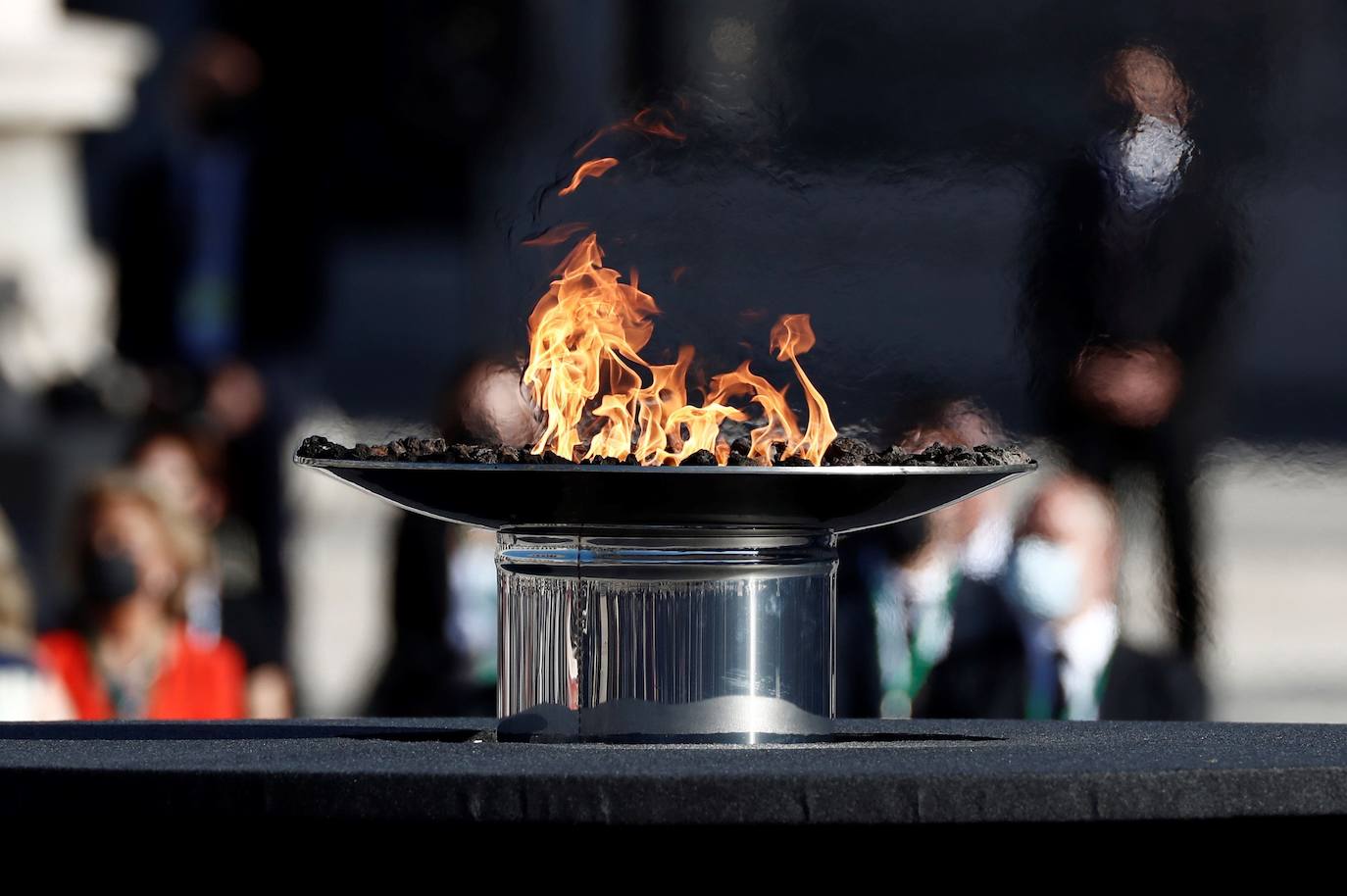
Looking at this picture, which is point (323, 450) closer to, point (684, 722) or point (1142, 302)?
point (684, 722)

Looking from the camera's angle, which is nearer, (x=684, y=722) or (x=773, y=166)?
(x=684, y=722)

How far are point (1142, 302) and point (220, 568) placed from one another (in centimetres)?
226

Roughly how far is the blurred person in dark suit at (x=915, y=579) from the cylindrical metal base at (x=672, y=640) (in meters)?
2.07

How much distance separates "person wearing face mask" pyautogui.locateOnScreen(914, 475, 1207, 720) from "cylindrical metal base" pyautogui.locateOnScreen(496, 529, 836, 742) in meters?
1.93

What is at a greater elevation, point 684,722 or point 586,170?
point 586,170

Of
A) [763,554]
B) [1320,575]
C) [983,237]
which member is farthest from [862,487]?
[1320,575]

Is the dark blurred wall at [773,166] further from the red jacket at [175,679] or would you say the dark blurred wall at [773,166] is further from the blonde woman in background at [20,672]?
the blonde woman in background at [20,672]

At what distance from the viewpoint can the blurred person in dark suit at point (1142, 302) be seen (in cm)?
571

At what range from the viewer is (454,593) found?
17.8ft

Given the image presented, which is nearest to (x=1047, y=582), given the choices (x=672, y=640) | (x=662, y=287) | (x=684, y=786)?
(x=662, y=287)

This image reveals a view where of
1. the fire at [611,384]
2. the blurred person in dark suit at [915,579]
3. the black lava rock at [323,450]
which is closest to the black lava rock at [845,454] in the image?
the fire at [611,384]

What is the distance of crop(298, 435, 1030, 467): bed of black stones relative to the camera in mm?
2848

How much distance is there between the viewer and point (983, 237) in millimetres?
5484

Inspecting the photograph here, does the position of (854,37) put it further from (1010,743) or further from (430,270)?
(1010,743)
